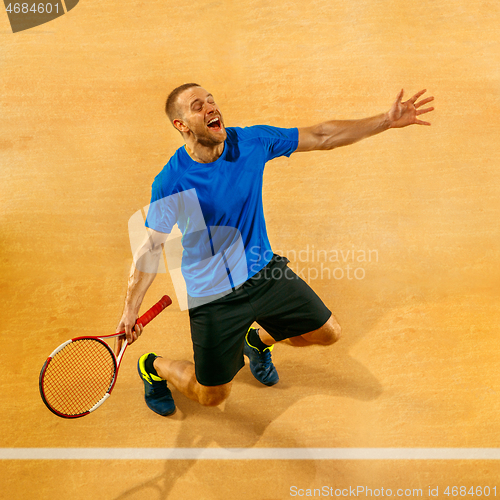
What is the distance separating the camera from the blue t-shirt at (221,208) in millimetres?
2701

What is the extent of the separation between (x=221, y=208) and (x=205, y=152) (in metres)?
0.34

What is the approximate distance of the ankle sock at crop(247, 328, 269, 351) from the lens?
339 cm

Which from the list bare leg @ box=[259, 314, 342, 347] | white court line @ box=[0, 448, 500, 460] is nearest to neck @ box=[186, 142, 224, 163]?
bare leg @ box=[259, 314, 342, 347]

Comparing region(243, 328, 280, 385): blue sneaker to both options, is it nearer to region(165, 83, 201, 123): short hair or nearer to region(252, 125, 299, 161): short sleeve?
region(252, 125, 299, 161): short sleeve

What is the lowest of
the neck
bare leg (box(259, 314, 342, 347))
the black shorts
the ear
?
bare leg (box(259, 314, 342, 347))

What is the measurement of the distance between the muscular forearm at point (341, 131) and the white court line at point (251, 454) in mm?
2096

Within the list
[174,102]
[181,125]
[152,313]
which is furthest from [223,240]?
[174,102]

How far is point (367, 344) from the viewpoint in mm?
3637

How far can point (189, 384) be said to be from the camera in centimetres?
310

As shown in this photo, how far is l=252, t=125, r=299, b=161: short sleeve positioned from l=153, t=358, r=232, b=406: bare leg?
150cm

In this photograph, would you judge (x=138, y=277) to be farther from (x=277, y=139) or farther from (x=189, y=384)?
(x=277, y=139)

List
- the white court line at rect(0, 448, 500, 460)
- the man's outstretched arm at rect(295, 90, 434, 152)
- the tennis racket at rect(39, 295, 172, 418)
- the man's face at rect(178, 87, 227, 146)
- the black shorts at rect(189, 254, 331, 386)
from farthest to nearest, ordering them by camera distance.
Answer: the tennis racket at rect(39, 295, 172, 418) → the white court line at rect(0, 448, 500, 460) → the man's outstretched arm at rect(295, 90, 434, 152) → the black shorts at rect(189, 254, 331, 386) → the man's face at rect(178, 87, 227, 146)

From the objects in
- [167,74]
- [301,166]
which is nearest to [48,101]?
[167,74]

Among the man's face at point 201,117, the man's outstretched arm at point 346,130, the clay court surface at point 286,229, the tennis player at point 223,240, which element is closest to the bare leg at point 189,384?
the tennis player at point 223,240
